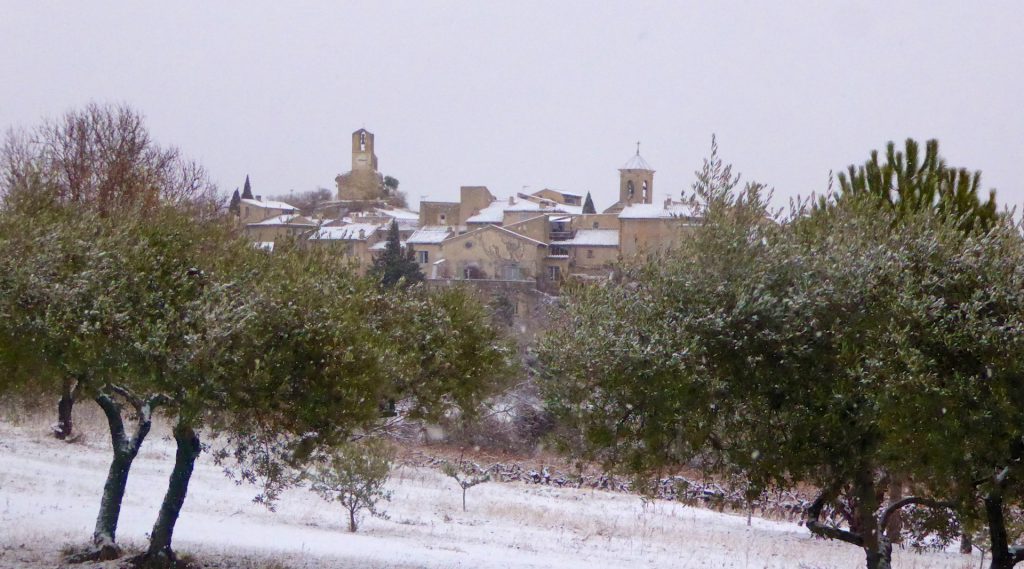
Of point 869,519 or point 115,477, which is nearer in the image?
point 869,519

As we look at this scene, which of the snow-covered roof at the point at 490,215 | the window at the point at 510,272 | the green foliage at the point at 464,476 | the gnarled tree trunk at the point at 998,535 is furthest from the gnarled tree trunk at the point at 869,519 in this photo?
the snow-covered roof at the point at 490,215

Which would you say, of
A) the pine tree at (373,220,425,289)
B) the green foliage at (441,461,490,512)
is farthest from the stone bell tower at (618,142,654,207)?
the green foliage at (441,461,490,512)

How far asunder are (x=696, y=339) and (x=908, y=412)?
1744 millimetres

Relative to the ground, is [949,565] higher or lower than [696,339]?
lower

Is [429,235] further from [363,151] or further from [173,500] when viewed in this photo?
[173,500]

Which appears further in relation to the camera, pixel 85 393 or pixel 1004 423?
pixel 85 393

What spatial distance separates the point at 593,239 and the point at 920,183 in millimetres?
58053

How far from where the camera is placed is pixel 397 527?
18.0m

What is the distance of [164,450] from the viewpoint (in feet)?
78.2

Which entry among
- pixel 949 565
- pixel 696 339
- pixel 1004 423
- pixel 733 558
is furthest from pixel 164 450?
pixel 1004 423

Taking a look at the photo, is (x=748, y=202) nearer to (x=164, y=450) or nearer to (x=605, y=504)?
(x=605, y=504)

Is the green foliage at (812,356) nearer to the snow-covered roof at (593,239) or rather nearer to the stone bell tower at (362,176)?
the snow-covered roof at (593,239)

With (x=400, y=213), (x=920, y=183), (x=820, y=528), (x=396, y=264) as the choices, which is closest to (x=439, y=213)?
(x=400, y=213)

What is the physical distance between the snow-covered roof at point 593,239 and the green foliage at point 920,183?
183 ft
